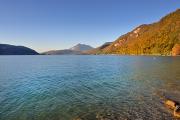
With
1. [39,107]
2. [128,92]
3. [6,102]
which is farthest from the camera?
[128,92]

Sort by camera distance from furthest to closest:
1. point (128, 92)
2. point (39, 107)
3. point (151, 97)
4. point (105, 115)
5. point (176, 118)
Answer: point (128, 92), point (151, 97), point (39, 107), point (105, 115), point (176, 118)

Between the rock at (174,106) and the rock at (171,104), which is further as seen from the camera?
the rock at (171,104)

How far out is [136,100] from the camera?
28734 mm

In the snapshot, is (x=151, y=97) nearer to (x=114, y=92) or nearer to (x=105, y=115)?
(x=114, y=92)

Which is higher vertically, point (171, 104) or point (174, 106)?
point (171, 104)

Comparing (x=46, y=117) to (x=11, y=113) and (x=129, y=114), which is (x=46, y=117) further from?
(x=129, y=114)

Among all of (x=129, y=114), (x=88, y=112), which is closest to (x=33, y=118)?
(x=88, y=112)

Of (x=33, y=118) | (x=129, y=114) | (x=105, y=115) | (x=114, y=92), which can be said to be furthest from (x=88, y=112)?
(x=114, y=92)

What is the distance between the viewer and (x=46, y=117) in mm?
21812

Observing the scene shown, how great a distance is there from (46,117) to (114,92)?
16389mm

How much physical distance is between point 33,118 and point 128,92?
19516 millimetres

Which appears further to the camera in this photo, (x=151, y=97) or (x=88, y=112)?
(x=151, y=97)

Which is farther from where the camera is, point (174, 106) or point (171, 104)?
point (171, 104)

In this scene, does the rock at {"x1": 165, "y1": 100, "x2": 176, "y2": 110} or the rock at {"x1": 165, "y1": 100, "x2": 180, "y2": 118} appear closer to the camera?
the rock at {"x1": 165, "y1": 100, "x2": 180, "y2": 118}
